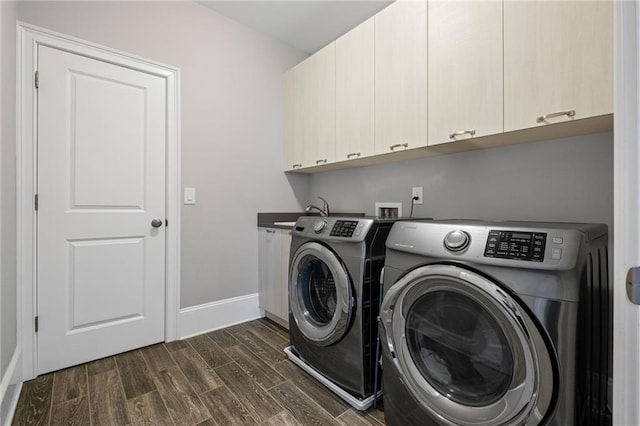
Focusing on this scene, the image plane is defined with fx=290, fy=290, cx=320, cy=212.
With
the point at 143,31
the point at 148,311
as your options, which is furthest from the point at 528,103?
the point at 148,311

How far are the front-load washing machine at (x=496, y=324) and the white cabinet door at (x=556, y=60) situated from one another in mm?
525

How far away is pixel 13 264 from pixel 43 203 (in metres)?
0.37

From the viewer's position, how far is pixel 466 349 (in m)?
1.07

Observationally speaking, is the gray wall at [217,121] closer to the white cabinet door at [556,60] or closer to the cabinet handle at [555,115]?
the white cabinet door at [556,60]

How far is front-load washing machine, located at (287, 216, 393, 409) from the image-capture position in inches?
56.4

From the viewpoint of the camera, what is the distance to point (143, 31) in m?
2.05

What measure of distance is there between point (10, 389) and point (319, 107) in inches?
97.1

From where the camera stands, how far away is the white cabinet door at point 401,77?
5.42 ft

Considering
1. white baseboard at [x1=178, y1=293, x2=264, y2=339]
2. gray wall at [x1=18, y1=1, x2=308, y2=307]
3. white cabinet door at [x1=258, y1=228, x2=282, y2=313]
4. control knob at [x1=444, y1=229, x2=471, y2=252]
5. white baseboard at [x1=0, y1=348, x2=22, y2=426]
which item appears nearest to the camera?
control knob at [x1=444, y1=229, x2=471, y2=252]

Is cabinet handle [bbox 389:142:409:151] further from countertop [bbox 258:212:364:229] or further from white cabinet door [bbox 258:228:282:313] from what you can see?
white cabinet door [bbox 258:228:282:313]

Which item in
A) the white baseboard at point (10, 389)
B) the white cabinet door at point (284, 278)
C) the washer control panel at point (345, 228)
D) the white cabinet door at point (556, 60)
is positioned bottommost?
the white baseboard at point (10, 389)

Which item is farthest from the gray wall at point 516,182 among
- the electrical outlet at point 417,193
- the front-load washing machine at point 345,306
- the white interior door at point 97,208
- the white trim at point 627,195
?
the white interior door at point 97,208

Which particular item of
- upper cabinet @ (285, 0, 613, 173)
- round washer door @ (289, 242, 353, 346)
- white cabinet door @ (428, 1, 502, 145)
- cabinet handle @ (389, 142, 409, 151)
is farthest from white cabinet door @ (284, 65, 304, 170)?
white cabinet door @ (428, 1, 502, 145)

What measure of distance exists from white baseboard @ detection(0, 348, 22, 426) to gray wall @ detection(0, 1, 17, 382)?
4 centimetres
